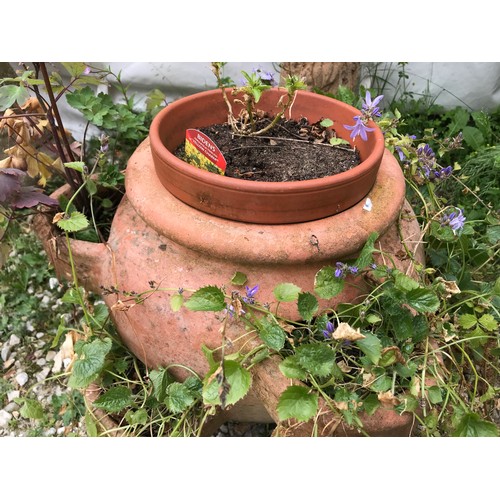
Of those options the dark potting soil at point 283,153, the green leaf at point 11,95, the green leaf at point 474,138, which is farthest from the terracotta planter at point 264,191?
the green leaf at point 474,138

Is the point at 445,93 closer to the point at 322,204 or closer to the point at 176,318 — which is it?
the point at 322,204

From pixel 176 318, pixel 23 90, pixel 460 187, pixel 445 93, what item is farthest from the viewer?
pixel 445 93

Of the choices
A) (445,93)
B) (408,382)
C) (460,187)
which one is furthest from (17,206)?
(445,93)

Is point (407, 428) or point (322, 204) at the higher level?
point (322, 204)

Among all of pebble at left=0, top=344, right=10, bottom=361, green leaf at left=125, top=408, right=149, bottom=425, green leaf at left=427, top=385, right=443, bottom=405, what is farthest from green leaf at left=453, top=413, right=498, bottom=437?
pebble at left=0, top=344, right=10, bottom=361

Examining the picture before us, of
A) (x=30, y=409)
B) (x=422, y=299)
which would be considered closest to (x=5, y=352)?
(x=30, y=409)

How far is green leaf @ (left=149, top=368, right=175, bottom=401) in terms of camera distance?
1.12 m

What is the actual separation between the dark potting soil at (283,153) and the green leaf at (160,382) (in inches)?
19.0

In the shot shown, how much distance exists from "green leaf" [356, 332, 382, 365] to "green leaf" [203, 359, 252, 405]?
0.23 metres

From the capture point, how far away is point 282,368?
0.95 metres

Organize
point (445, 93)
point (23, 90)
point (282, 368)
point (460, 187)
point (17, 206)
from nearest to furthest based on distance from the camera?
point (282, 368) < point (23, 90) < point (17, 206) < point (460, 187) < point (445, 93)

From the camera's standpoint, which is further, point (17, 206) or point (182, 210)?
point (17, 206)

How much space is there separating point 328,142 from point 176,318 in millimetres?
627

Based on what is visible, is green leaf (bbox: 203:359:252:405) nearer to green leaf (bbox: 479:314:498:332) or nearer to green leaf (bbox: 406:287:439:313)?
green leaf (bbox: 406:287:439:313)
